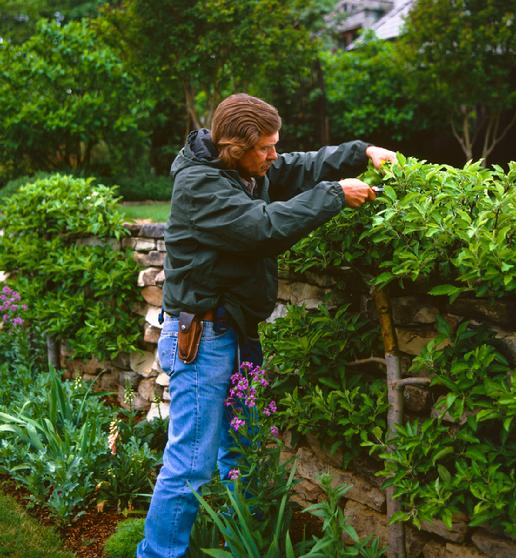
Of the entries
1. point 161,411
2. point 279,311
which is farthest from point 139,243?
point 279,311

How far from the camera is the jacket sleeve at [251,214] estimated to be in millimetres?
2439

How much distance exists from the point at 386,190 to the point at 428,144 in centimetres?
1295

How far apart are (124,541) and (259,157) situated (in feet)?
6.33

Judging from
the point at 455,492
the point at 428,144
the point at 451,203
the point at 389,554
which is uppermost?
the point at 451,203

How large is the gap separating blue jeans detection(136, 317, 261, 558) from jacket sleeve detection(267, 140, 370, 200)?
0.78m

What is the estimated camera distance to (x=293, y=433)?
331 cm

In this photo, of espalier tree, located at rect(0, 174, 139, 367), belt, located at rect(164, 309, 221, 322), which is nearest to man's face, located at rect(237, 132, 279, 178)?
belt, located at rect(164, 309, 221, 322)

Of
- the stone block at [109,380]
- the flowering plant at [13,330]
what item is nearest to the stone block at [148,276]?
the stone block at [109,380]

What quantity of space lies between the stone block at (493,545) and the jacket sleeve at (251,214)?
140 cm

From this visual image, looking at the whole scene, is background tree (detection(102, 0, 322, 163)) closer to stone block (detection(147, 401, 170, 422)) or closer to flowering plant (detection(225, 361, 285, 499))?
stone block (detection(147, 401, 170, 422))

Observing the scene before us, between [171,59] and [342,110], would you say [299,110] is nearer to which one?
[342,110]

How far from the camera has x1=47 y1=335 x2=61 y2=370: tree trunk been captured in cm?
558

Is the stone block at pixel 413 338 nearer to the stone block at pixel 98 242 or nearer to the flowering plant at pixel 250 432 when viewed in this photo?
the flowering plant at pixel 250 432

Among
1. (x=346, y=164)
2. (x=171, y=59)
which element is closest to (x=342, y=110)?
(x=171, y=59)
